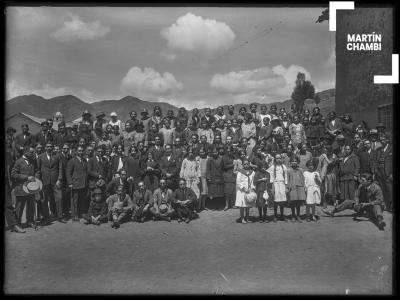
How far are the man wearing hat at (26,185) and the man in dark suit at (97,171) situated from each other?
3.37 ft

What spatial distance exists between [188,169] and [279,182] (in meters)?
1.98

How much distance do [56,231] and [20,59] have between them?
340cm

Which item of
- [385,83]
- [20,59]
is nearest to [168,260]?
[20,59]

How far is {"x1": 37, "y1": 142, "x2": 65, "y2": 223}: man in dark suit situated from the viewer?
8.43m

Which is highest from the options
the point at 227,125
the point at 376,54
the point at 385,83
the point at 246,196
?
the point at 376,54

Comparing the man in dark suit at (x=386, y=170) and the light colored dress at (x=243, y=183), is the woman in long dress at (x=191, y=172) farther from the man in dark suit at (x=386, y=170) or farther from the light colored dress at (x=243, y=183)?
the man in dark suit at (x=386, y=170)

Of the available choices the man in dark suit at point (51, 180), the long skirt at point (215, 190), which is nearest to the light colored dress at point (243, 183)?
the long skirt at point (215, 190)

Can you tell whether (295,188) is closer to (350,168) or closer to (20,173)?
(350,168)

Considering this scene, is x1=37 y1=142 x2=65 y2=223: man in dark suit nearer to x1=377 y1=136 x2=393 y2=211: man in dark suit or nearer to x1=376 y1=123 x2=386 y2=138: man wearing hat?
x1=377 y1=136 x2=393 y2=211: man in dark suit

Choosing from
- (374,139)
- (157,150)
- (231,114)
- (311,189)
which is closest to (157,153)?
(157,150)

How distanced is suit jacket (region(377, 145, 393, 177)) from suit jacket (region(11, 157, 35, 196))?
23.4 ft

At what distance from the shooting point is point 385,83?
318 inches

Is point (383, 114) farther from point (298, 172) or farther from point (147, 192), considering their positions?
point (147, 192)

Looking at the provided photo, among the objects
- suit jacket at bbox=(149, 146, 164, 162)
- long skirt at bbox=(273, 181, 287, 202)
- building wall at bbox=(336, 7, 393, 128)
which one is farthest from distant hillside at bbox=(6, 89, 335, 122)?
long skirt at bbox=(273, 181, 287, 202)
